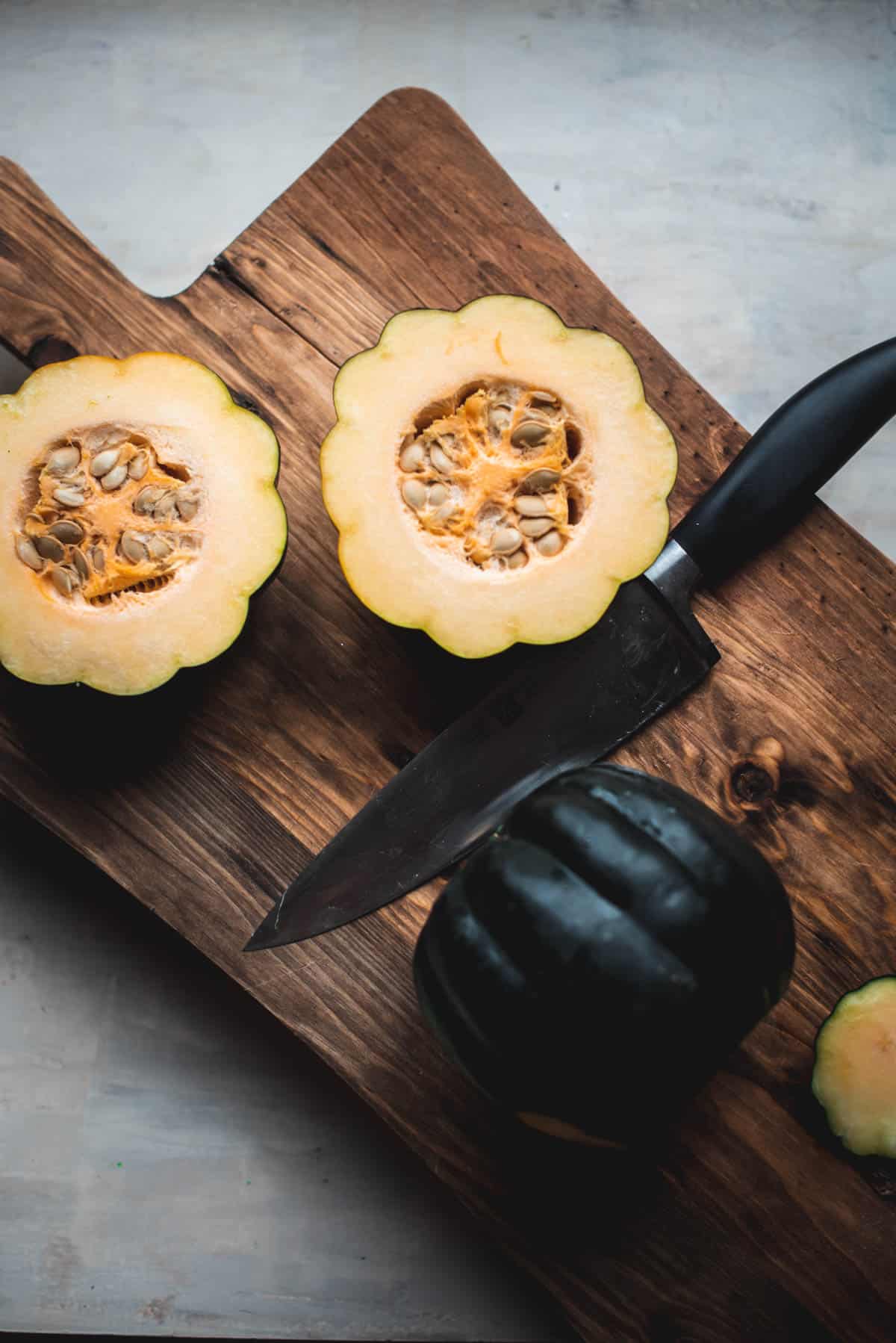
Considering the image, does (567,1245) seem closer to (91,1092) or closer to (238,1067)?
(238,1067)

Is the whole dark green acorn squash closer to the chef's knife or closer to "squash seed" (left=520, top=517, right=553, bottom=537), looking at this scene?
the chef's knife

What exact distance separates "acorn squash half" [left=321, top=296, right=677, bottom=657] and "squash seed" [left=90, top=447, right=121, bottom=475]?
0.32m

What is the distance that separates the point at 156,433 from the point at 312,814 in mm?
627

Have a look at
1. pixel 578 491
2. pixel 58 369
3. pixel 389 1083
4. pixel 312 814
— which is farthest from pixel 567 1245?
pixel 58 369

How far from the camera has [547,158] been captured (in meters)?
2.06

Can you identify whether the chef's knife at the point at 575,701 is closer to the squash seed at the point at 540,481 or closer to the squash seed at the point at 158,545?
the squash seed at the point at 540,481

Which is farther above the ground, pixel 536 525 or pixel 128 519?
pixel 536 525

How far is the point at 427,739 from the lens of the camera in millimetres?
1660

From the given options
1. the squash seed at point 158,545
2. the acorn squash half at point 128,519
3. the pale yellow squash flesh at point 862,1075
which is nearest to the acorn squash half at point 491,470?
the acorn squash half at point 128,519

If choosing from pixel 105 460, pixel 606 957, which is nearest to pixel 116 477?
pixel 105 460

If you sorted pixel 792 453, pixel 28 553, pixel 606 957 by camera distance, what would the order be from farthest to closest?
pixel 792 453, pixel 28 553, pixel 606 957

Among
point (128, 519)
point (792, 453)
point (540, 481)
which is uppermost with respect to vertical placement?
point (792, 453)

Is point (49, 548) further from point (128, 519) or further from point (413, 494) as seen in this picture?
point (413, 494)

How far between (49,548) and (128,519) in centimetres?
12
